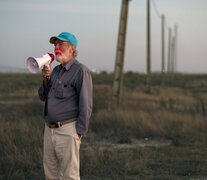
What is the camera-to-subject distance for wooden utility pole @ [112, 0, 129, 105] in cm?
1280

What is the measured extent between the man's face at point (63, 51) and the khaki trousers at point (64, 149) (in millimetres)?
675

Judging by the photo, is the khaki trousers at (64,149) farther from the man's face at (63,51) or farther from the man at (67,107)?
the man's face at (63,51)

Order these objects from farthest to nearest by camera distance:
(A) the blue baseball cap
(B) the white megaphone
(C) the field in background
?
(C) the field in background < (A) the blue baseball cap < (B) the white megaphone

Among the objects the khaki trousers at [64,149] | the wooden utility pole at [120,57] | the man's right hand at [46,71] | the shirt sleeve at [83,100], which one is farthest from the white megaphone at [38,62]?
→ the wooden utility pole at [120,57]

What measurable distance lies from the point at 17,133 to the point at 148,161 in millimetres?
3243

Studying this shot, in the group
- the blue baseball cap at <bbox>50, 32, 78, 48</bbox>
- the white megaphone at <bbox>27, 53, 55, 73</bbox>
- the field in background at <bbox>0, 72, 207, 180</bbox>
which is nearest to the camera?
the white megaphone at <bbox>27, 53, 55, 73</bbox>

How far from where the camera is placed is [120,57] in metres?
12.8

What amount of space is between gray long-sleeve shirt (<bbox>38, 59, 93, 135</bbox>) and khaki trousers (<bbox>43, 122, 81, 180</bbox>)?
3.9 inches

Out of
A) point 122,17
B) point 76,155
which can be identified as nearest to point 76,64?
point 76,155

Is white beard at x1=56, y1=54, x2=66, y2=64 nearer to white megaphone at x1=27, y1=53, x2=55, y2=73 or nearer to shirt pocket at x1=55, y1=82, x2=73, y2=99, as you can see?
white megaphone at x1=27, y1=53, x2=55, y2=73

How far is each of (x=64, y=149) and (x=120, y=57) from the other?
9469 millimetres

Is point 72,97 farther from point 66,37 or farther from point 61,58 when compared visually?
point 66,37

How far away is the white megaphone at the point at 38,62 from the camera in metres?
3.42

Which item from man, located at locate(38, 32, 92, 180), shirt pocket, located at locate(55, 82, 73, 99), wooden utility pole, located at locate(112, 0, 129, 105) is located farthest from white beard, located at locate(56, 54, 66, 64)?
wooden utility pole, located at locate(112, 0, 129, 105)
